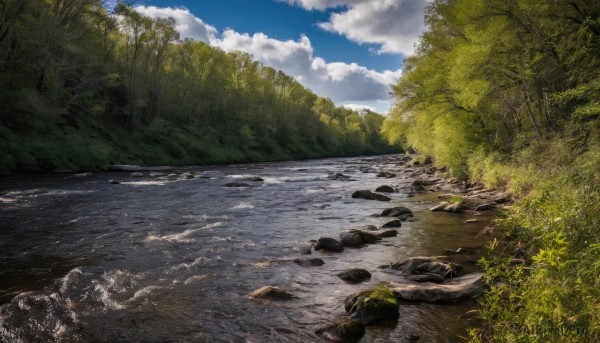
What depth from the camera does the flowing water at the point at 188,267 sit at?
5656 millimetres

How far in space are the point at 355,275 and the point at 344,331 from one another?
2.46 meters

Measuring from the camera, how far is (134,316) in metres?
6.00

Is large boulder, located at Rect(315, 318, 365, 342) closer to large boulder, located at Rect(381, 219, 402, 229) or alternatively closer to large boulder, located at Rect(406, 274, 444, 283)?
large boulder, located at Rect(406, 274, 444, 283)

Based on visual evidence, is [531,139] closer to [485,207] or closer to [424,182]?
[485,207]

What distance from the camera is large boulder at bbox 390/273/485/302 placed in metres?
6.59

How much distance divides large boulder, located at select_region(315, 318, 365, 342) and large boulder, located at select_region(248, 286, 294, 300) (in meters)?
1.41

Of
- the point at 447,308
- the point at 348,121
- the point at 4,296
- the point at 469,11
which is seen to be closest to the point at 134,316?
the point at 4,296

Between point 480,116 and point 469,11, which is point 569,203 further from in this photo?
point 480,116

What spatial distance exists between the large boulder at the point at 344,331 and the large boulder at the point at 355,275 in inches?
83.2

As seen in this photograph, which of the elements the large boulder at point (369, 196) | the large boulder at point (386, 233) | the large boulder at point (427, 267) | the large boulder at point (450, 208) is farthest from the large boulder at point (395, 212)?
the large boulder at point (427, 267)

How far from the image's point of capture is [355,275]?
309 inches

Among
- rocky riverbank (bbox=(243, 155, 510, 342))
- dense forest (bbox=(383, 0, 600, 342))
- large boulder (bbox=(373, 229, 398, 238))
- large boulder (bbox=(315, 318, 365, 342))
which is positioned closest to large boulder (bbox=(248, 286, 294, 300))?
rocky riverbank (bbox=(243, 155, 510, 342))

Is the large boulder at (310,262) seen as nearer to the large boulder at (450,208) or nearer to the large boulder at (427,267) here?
the large boulder at (427,267)

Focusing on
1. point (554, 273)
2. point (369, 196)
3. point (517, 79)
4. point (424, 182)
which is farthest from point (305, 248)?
point (424, 182)
